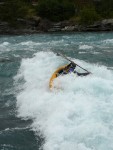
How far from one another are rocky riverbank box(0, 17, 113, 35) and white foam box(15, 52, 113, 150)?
28.6 metres

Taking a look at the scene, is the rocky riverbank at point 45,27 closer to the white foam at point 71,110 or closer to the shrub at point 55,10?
the shrub at point 55,10

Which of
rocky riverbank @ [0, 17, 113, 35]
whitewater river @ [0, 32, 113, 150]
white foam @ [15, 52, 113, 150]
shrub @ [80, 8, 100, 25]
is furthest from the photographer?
shrub @ [80, 8, 100, 25]

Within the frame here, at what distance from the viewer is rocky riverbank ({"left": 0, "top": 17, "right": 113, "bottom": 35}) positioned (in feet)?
154

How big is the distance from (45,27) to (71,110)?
37.5 meters

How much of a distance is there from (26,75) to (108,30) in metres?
27.7

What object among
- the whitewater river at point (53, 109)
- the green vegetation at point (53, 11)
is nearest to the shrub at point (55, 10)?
the green vegetation at point (53, 11)

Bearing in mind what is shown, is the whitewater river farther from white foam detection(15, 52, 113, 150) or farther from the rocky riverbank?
the rocky riverbank

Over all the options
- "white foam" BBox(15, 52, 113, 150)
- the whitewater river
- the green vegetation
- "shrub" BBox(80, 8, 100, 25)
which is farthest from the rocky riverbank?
"white foam" BBox(15, 52, 113, 150)

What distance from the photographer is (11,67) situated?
75.6 ft

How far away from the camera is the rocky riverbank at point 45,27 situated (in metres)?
47.0

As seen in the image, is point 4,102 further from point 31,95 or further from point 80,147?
point 80,147

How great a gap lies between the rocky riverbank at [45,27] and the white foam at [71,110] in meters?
28.6

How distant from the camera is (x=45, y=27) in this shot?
49.5 meters

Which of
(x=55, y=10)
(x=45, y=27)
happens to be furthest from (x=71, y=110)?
(x=55, y=10)
